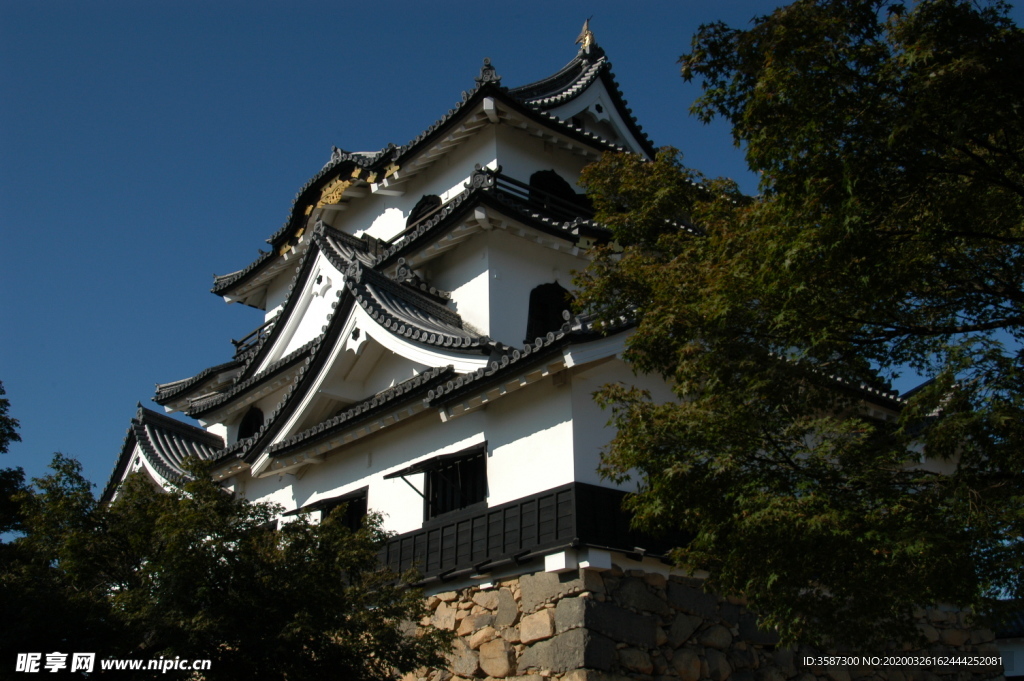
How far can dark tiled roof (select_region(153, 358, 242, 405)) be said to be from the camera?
21.0m

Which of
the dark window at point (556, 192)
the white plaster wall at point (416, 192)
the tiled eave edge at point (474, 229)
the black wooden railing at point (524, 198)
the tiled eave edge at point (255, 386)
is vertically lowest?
the tiled eave edge at point (255, 386)

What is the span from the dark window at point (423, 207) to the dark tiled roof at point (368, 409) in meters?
5.88

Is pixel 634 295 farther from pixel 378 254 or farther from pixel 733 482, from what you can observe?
pixel 378 254

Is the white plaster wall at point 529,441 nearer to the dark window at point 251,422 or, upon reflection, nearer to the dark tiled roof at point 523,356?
the dark tiled roof at point 523,356

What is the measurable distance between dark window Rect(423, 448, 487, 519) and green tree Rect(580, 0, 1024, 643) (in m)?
4.00

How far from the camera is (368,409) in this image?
13000 mm

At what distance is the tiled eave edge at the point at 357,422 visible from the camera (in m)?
12.6

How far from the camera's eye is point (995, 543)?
21.3 feet

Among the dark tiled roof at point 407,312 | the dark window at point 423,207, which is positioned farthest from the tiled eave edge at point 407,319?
the dark window at point 423,207

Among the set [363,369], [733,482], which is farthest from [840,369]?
[363,369]

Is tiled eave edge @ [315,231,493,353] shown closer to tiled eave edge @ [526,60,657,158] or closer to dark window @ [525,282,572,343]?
dark window @ [525,282,572,343]

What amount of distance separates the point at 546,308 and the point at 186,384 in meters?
9.98

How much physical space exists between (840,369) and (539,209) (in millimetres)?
9644

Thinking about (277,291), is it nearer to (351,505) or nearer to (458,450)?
(351,505)
